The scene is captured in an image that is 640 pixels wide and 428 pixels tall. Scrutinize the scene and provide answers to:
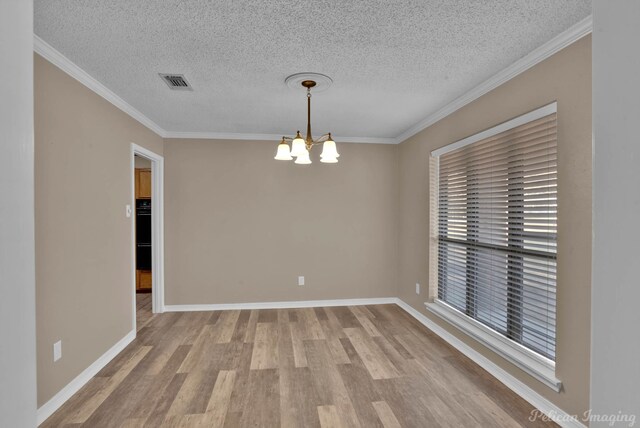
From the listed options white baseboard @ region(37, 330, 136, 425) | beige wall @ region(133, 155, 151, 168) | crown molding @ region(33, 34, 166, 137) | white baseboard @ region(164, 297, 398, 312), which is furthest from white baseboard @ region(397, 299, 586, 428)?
beige wall @ region(133, 155, 151, 168)

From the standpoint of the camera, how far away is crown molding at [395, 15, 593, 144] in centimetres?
196

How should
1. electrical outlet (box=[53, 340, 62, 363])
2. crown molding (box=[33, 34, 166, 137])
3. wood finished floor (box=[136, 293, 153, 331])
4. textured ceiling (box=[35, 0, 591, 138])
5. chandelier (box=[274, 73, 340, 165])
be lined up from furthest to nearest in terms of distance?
wood finished floor (box=[136, 293, 153, 331]), chandelier (box=[274, 73, 340, 165]), electrical outlet (box=[53, 340, 62, 363]), crown molding (box=[33, 34, 166, 137]), textured ceiling (box=[35, 0, 591, 138])

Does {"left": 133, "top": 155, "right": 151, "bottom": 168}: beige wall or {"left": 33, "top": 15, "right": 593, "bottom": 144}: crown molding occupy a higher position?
{"left": 33, "top": 15, "right": 593, "bottom": 144}: crown molding

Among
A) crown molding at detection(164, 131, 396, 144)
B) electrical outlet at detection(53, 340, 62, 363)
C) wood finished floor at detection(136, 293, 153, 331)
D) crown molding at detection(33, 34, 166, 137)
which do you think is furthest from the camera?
crown molding at detection(164, 131, 396, 144)

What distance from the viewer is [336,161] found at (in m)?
2.66

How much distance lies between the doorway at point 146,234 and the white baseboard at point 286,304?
33 cm

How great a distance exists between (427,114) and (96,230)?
3514 millimetres

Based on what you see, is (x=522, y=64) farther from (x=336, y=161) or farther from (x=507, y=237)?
(x=336, y=161)

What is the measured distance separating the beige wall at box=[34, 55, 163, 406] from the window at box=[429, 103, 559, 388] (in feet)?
10.9

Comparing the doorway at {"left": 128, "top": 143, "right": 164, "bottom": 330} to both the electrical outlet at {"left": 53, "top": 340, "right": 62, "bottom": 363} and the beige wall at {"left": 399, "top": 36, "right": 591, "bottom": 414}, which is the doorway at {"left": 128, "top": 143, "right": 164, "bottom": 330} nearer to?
the electrical outlet at {"left": 53, "top": 340, "right": 62, "bottom": 363}

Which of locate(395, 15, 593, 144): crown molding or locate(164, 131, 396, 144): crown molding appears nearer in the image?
locate(395, 15, 593, 144): crown molding

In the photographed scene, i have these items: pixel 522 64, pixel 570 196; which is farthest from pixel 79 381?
pixel 522 64

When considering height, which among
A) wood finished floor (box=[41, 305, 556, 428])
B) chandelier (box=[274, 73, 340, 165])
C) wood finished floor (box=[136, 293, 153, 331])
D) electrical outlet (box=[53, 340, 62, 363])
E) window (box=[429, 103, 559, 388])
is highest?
chandelier (box=[274, 73, 340, 165])

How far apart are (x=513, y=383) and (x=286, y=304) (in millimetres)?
2966
